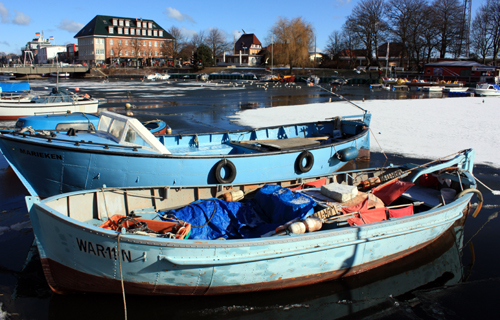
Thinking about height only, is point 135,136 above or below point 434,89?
below

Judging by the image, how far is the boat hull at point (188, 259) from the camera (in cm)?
542

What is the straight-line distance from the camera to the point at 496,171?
12422 mm

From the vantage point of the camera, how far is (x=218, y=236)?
7.16 meters

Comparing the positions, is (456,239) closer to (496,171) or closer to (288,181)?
(288,181)

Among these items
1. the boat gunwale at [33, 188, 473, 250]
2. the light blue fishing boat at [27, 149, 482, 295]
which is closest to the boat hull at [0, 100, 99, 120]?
the light blue fishing boat at [27, 149, 482, 295]

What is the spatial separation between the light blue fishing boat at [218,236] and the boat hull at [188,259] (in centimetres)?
2

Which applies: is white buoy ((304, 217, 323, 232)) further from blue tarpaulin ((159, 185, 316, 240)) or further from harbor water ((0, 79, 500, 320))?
harbor water ((0, 79, 500, 320))

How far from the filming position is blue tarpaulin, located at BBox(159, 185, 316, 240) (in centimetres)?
708

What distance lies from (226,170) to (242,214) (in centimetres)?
236

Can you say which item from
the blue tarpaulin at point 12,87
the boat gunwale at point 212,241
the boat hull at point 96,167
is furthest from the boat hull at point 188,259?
the blue tarpaulin at point 12,87

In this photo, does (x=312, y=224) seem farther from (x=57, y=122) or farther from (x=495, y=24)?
(x=495, y=24)

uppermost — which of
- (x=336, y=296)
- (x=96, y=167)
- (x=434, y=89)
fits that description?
(x=434, y=89)

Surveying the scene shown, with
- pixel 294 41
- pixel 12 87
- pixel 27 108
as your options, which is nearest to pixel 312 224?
pixel 27 108

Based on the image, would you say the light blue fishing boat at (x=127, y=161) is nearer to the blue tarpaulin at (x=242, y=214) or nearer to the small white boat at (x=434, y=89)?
the blue tarpaulin at (x=242, y=214)
